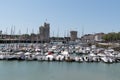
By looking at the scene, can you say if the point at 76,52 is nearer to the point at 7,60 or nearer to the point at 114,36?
the point at 7,60

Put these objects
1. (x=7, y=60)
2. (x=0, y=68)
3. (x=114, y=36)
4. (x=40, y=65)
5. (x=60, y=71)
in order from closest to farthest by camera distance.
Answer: (x=60, y=71) → (x=0, y=68) → (x=40, y=65) → (x=7, y=60) → (x=114, y=36)

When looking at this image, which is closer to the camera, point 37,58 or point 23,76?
point 23,76

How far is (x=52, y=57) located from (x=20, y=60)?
19.7ft

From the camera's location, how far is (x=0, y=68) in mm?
36281

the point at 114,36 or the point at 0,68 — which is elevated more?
the point at 114,36

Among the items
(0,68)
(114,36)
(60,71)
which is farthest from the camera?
(114,36)

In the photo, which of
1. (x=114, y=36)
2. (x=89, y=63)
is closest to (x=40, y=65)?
(x=89, y=63)

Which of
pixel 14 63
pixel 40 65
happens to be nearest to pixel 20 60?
pixel 14 63

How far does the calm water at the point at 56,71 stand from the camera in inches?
1157

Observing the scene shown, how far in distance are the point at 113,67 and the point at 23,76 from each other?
15.9 metres

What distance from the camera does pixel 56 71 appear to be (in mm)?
33812

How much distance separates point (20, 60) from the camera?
42.3 m

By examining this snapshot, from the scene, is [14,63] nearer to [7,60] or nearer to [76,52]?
[7,60]

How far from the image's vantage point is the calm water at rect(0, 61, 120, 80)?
29391 mm
